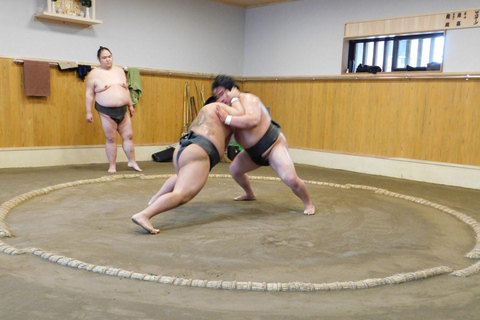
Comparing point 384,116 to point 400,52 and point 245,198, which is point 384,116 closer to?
point 400,52

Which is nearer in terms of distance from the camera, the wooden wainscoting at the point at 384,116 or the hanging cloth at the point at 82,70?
the wooden wainscoting at the point at 384,116

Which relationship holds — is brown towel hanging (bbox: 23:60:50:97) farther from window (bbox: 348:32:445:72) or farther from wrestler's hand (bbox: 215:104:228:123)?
window (bbox: 348:32:445:72)

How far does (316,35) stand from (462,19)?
1822mm

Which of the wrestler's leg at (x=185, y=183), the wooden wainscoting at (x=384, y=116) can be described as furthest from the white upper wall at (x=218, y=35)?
the wrestler's leg at (x=185, y=183)

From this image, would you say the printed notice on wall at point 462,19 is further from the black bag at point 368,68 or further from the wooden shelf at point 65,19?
the wooden shelf at point 65,19

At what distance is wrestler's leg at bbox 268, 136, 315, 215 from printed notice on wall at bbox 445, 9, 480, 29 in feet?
8.55

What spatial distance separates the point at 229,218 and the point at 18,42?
328 cm

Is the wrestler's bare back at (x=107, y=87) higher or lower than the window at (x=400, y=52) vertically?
lower

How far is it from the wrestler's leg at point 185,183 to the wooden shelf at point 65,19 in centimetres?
305

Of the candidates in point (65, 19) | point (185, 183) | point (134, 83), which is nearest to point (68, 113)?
point (134, 83)

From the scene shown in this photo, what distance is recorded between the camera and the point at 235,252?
87.9 inches

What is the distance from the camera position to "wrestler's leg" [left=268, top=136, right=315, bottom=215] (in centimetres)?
297

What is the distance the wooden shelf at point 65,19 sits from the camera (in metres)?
4.73

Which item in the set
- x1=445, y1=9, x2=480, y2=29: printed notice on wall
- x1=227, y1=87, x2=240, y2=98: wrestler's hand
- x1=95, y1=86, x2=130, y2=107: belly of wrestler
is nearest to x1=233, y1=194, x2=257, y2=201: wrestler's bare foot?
x1=227, y1=87, x2=240, y2=98: wrestler's hand
